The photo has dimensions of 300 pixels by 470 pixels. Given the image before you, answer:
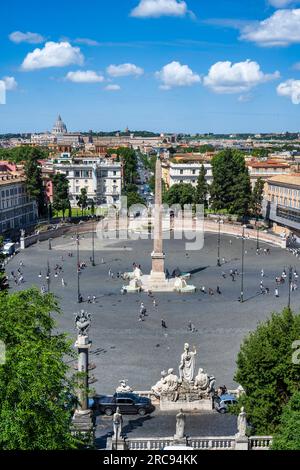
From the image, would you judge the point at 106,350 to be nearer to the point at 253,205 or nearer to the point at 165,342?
the point at 165,342

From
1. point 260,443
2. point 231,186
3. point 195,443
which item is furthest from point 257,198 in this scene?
point 195,443

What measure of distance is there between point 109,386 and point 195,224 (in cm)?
4956

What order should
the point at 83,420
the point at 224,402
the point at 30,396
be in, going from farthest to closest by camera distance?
1. the point at 224,402
2. the point at 83,420
3. the point at 30,396

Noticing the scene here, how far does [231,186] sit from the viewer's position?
77500mm

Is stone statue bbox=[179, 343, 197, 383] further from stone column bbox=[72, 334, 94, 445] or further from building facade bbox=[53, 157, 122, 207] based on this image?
building facade bbox=[53, 157, 122, 207]

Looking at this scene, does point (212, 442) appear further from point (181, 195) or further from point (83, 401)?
point (181, 195)

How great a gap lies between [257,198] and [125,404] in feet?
198

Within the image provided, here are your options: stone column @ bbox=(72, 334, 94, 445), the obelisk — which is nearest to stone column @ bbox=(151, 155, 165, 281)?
the obelisk

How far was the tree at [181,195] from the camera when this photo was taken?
81.5 m

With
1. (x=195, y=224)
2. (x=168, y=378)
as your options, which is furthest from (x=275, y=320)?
(x=195, y=224)

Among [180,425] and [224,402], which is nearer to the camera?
[180,425]

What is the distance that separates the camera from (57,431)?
579 inches

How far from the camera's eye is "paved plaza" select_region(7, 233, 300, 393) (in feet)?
94.0
